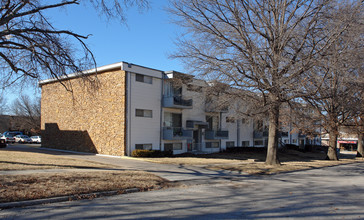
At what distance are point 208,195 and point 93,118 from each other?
18.3 m

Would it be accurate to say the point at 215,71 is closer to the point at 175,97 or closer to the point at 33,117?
the point at 175,97

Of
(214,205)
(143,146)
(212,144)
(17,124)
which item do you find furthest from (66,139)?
(17,124)

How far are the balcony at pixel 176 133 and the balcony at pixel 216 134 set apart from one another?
13.2ft

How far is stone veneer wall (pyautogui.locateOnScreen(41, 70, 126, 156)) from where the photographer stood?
2330 centimetres

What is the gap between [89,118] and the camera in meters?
25.9

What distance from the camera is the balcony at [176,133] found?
25.3m

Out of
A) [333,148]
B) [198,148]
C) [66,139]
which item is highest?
[66,139]

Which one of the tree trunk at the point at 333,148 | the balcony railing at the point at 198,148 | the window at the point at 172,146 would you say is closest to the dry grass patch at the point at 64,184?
the window at the point at 172,146

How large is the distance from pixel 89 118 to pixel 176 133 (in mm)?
7663

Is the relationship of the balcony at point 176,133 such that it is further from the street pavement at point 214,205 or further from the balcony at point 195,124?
the street pavement at point 214,205

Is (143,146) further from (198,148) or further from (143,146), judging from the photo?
(198,148)

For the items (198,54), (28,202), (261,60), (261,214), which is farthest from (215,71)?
(28,202)

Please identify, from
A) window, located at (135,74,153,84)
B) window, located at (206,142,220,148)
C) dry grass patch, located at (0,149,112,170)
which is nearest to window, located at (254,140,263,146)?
window, located at (206,142,220,148)

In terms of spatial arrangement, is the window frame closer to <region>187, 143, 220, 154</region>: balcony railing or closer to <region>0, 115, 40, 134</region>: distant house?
<region>187, 143, 220, 154</region>: balcony railing
